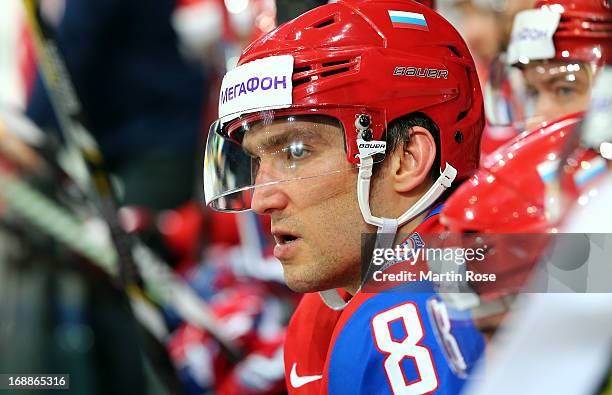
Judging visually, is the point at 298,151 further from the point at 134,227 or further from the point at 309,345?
the point at 134,227

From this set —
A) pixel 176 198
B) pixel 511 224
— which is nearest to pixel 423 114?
pixel 511 224

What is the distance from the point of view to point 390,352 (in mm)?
1342

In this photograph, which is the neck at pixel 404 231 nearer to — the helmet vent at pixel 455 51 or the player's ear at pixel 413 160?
the player's ear at pixel 413 160

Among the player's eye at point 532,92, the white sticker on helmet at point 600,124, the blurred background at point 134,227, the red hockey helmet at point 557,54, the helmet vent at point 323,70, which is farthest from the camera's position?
the blurred background at point 134,227

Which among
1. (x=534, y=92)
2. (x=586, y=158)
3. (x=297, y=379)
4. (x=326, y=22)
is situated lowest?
(x=297, y=379)

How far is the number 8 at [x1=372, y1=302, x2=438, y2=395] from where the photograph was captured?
4.32 feet

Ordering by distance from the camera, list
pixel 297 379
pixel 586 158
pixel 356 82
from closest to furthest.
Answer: pixel 586 158 < pixel 356 82 < pixel 297 379

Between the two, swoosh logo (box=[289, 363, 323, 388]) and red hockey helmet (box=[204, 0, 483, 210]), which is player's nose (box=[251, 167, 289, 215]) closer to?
red hockey helmet (box=[204, 0, 483, 210])

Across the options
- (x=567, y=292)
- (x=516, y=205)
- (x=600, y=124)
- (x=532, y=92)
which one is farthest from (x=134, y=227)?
(x=567, y=292)

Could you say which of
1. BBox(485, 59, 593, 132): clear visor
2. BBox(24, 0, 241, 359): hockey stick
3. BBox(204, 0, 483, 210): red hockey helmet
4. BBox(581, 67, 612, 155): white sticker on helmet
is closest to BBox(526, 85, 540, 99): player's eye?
BBox(485, 59, 593, 132): clear visor

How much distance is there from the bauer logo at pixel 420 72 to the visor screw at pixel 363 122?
0.07m

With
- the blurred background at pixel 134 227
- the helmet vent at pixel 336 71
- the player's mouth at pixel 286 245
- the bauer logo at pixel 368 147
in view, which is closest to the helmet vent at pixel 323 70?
the helmet vent at pixel 336 71

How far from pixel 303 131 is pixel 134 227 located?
6.09ft

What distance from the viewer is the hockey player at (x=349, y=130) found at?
1.45 metres
